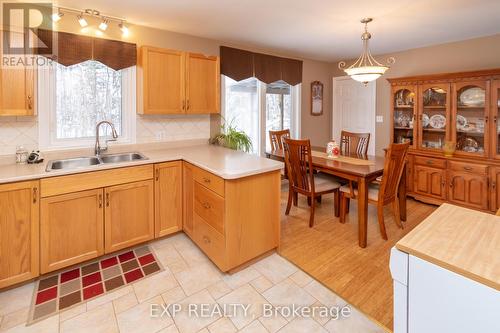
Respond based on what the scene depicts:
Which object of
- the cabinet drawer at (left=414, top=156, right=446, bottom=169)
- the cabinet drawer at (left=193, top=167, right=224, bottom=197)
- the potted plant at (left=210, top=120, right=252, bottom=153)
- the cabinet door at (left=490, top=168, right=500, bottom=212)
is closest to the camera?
the cabinet drawer at (left=193, top=167, right=224, bottom=197)

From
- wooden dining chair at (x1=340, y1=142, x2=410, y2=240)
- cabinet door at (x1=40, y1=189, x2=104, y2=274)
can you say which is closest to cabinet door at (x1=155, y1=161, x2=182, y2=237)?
cabinet door at (x1=40, y1=189, x2=104, y2=274)

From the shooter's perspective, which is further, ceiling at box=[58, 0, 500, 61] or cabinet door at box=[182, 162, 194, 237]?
cabinet door at box=[182, 162, 194, 237]

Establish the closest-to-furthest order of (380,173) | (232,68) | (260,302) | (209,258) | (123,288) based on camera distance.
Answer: (260,302) → (123,288) → (209,258) → (380,173) → (232,68)

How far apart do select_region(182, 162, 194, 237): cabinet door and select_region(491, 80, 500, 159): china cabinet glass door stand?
3.53m

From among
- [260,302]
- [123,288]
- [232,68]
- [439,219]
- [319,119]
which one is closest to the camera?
[439,219]

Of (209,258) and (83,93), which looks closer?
(209,258)

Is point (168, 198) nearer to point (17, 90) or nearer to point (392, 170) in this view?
point (17, 90)

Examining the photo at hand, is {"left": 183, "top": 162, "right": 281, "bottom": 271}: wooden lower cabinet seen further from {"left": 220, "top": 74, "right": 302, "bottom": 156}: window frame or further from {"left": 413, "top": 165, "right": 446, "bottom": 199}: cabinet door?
{"left": 413, "top": 165, "right": 446, "bottom": 199}: cabinet door

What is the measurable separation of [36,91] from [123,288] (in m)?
1.94

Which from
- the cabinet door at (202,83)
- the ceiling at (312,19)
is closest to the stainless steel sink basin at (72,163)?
the cabinet door at (202,83)

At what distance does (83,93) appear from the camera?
9.27 feet

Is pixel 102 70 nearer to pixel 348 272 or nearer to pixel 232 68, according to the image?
pixel 232 68

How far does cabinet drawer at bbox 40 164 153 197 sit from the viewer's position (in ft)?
6.98

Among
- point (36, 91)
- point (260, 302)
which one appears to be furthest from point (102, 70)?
point (260, 302)
